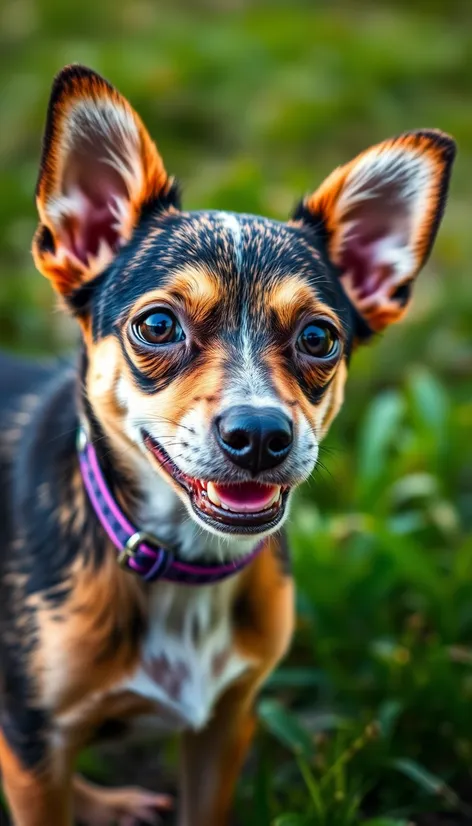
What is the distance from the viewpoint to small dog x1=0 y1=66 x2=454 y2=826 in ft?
7.49

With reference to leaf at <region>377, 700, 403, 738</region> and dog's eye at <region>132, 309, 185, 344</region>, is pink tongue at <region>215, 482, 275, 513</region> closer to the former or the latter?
dog's eye at <region>132, 309, 185, 344</region>

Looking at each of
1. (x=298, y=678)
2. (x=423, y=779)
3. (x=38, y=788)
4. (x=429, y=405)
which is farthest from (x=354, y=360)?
(x=38, y=788)

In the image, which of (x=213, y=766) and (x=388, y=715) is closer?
(x=213, y=766)

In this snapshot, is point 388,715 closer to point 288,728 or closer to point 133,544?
point 288,728

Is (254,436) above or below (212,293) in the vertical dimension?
below

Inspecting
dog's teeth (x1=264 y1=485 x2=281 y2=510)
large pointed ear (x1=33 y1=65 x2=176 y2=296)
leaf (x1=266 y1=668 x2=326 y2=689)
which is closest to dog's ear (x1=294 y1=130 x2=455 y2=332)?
large pointed ear (x1=33 y1=65 x2=176 y2=296)

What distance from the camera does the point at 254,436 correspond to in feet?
6.84

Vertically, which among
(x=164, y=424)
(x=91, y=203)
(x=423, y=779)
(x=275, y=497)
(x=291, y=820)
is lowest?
(x=423, y=779)

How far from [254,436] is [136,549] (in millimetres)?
544

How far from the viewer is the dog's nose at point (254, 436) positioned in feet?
6.84

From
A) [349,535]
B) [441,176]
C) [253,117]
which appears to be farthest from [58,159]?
[253,117]

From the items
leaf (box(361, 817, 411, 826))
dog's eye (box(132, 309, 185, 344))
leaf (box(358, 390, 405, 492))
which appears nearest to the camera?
dog's eye (box(132, 309, 185, 344))

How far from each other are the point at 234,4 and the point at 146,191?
873cm

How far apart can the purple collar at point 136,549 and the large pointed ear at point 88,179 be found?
0.46 metres
